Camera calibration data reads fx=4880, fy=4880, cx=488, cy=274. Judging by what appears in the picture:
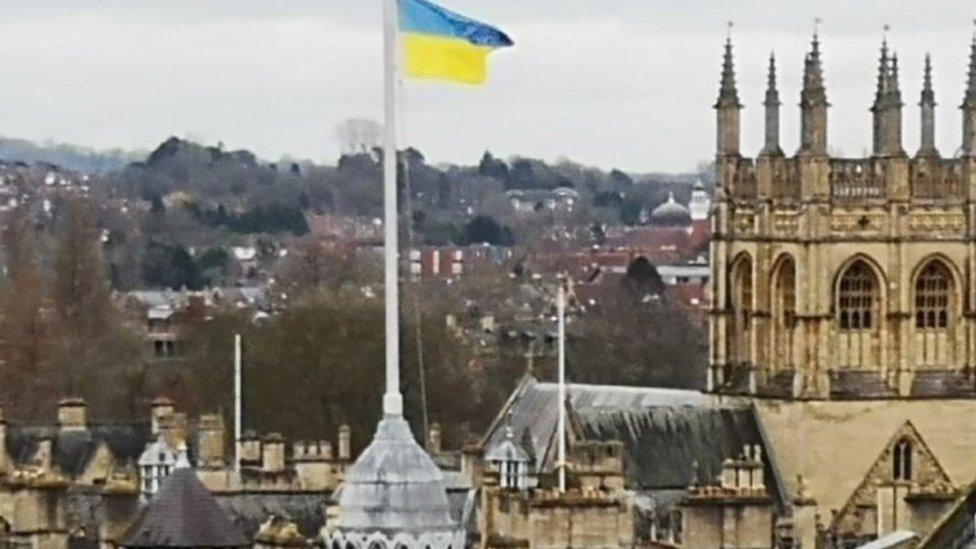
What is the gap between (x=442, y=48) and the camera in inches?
1017

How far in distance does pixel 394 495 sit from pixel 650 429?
174 feet

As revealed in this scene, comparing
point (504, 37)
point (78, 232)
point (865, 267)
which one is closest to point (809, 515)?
point (865, 267)

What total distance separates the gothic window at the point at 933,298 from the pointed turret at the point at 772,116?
3.53m

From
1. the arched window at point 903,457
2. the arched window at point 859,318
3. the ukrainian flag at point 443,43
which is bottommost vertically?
the arched window at point 903,457

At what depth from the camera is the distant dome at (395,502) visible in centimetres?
2384

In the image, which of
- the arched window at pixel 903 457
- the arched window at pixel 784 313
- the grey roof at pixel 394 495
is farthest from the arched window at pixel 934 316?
the grey roof at pixel 394 495

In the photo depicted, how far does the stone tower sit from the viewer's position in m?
81.4

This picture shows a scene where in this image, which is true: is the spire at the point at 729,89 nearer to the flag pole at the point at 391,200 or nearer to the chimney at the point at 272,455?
the chimney at the point at 272,455

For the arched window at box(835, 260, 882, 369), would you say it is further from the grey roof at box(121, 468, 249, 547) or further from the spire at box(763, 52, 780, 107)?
the grey roof at box(121, 468, 249, 547)

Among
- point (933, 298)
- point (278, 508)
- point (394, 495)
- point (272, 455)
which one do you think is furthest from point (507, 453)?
point (394, 495)

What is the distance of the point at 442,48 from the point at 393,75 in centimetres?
87

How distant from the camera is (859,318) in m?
81.7

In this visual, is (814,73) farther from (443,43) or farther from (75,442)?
(443,43)

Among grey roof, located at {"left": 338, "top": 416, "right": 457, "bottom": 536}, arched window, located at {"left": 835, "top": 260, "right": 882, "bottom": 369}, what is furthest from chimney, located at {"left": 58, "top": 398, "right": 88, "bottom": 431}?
grey roof, located at {"left": 338, "top": 416, "right": 457, "bottom": 536}
